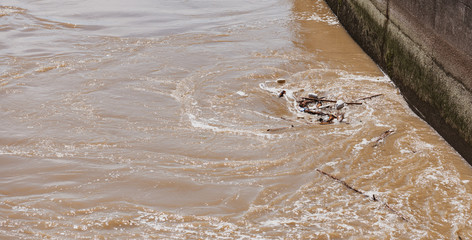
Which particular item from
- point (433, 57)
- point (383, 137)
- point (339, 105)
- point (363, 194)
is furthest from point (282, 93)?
point (363, 194)

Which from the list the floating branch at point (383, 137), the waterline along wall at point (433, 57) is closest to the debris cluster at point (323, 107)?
the floating branch at point (383, 137)

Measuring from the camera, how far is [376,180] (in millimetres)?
4324

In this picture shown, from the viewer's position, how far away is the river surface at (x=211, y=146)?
3822 mm

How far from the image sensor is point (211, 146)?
4.85 meters

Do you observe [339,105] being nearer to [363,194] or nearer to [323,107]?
[323,107]

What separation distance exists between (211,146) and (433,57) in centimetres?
221

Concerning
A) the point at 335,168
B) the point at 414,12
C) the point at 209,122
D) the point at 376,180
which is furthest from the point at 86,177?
the point at 414,12

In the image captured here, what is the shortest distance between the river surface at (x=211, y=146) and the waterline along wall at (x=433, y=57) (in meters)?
0.17

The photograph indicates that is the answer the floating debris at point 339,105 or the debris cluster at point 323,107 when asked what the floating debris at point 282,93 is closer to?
the debris cluster at point 323,107

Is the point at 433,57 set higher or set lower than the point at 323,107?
higher

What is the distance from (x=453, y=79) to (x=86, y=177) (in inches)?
123

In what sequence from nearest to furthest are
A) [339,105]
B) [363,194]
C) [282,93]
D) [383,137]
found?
1. [363,194]
2. [383,137]
3. [339,105]
4. [282,93]

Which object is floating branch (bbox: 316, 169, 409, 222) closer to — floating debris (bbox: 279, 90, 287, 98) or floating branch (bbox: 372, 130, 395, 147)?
floating branch (bbox: 372, 130, 395, 147)

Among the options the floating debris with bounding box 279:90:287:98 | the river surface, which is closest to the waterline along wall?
the river surface
